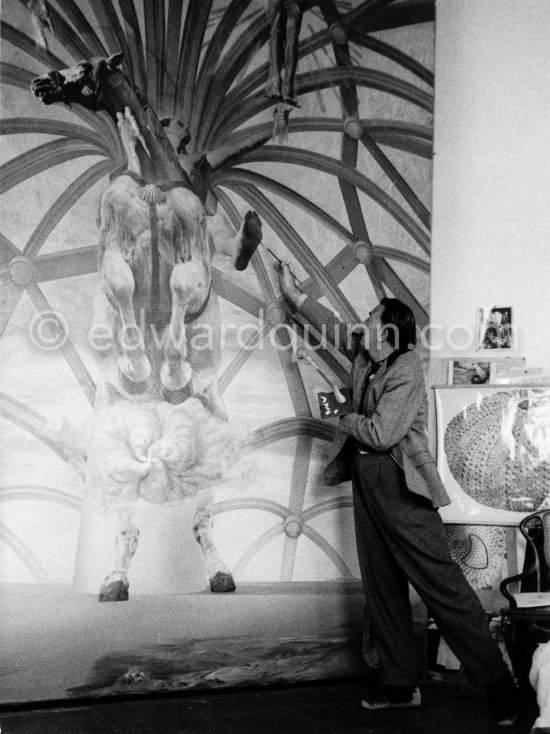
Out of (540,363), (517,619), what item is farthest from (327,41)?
(517,619)

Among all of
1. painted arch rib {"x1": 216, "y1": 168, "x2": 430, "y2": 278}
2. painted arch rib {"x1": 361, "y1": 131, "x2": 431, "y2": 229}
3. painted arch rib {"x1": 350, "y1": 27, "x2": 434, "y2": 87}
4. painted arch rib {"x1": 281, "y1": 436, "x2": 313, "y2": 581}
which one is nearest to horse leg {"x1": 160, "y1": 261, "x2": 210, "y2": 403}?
painted arch rib {"x1": 216, "y1": 168, "x2": 430, "y2": 278}

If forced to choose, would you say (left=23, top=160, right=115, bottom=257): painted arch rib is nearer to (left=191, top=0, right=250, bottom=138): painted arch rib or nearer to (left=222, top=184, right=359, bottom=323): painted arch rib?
(left=191, top=0, right=250, bottom=138): painted arch rib

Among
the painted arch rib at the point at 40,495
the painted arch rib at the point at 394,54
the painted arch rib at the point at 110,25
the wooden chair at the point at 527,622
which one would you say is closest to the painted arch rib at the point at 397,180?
the painted arch rib at the point at 394,54

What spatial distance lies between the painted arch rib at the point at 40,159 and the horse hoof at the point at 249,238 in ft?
2.42

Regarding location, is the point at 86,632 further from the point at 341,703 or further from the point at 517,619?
the point at 517,619

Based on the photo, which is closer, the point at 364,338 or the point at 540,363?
the point at 364,338

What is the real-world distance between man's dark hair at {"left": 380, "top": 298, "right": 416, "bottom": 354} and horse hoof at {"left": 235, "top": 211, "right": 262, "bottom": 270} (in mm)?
710

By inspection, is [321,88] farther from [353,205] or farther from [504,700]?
[504,700]

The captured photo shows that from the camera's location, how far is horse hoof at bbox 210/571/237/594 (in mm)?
3789

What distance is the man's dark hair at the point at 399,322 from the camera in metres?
3.60

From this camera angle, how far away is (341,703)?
363cm

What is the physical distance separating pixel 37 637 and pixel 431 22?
3322mm

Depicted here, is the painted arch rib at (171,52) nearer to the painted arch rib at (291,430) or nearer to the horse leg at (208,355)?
the horse leg at (208,355)

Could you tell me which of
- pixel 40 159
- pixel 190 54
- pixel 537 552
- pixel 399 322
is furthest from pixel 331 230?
pixel 537 552
